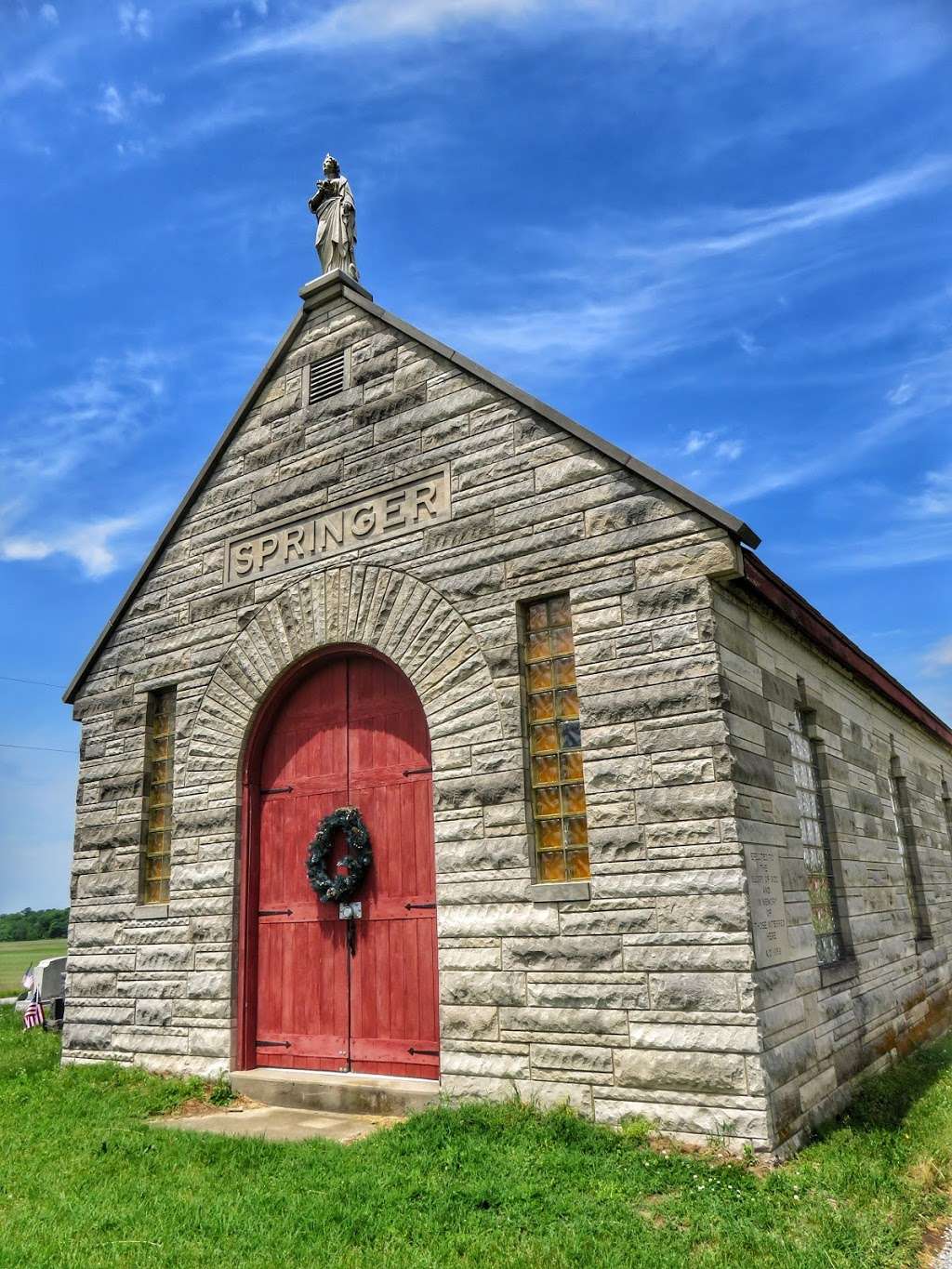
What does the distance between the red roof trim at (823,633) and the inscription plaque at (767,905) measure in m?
1.97

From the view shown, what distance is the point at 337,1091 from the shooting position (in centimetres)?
768

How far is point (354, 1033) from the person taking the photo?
8.07 metres

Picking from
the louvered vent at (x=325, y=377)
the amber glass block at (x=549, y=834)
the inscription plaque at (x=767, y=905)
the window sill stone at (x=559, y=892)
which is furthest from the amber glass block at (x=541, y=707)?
the louvered vent at (x=325, y=377)

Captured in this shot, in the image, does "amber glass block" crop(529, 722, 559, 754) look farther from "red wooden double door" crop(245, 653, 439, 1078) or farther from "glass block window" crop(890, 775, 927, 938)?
"glass block window" crop(890, 775, 927, 938)

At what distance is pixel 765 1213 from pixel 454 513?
542cm

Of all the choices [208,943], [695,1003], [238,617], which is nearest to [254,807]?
[208,943]

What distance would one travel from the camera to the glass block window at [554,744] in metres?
7.12

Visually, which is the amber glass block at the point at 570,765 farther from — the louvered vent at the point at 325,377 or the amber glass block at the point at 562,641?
the louvered vent at the point at 325,377

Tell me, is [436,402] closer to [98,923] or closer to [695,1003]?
[695,1003]

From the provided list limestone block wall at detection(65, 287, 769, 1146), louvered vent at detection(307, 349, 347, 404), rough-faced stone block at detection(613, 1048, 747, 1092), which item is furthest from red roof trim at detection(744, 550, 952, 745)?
louvered vent at detection(307, 349, 347, 404)

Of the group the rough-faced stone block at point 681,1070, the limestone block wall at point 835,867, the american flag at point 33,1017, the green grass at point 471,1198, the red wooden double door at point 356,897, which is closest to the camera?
the green grass at point 471,1198

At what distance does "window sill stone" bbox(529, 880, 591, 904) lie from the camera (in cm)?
680

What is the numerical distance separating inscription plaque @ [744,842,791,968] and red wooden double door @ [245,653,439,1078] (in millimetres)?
2661

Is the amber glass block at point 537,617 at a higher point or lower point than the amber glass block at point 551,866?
higher
